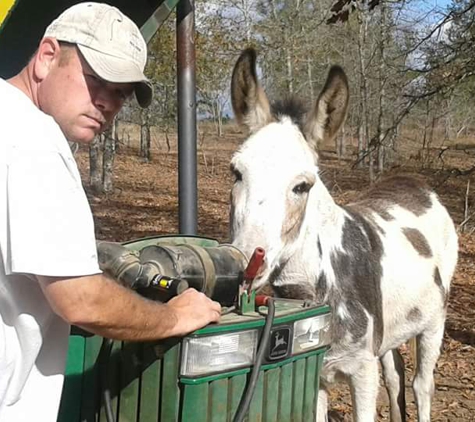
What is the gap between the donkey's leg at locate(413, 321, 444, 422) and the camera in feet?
16.1

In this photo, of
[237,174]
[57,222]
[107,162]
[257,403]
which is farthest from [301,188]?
[107,162]

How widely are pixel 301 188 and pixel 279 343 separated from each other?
1206mm

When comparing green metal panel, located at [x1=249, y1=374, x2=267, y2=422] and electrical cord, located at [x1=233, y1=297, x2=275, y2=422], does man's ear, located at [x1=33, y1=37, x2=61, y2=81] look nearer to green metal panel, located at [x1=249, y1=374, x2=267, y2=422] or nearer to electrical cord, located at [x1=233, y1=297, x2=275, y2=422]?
electrical cord, located at [x1=233, y1=297, x2=275, y2=422]

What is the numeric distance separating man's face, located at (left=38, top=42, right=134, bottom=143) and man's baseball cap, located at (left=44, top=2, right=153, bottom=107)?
34 millimetres

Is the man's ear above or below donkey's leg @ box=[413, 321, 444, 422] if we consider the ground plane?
above

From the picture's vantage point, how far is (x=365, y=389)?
3.54 meters

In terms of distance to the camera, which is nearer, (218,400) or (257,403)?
(218,400)

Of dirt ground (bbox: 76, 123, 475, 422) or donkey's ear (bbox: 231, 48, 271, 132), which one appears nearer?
donkey's ear (bbox: 231, 48, 271, 132)

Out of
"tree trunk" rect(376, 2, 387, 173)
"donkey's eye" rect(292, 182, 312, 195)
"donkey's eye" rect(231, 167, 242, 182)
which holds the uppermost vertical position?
"tree trunk" rect(376, 2, 387, 173)

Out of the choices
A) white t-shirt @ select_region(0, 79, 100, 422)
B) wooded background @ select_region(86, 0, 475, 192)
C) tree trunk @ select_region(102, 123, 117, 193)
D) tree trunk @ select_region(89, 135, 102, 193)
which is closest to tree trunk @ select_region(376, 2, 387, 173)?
wooded background @ select_region(86, 0, 475, 192)

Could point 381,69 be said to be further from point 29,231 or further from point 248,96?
point 29,231

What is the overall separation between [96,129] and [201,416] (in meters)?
0.90

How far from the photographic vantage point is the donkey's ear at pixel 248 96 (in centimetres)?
360

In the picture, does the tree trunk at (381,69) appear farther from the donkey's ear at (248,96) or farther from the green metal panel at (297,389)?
the green metal panel at (297,389)
